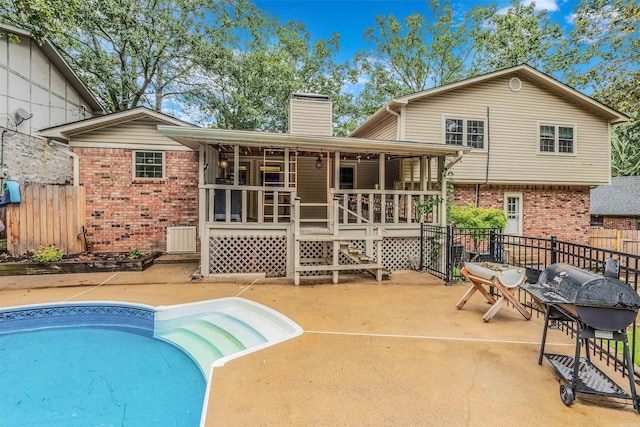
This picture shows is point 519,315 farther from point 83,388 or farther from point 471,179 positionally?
point 471,179

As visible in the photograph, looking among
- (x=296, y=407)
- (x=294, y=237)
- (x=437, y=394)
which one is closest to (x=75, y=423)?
(x=296, y=407)

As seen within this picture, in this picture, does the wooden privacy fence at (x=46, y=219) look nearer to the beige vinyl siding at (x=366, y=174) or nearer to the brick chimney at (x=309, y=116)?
the brick chimney at (x=309, y=116)

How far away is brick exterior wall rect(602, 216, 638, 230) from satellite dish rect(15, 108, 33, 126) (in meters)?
26.3

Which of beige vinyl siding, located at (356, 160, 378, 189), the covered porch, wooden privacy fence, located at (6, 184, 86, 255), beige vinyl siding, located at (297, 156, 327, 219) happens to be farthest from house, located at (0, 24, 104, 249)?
beige vinyl siding, located at (356, 160, 378, 189)

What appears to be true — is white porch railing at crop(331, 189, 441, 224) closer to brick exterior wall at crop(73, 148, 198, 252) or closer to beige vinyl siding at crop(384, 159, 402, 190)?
beige vinyl siding at crop(384, 159, 402, 190)

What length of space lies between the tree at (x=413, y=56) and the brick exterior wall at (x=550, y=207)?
11.9 m

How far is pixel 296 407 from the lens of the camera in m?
2.46

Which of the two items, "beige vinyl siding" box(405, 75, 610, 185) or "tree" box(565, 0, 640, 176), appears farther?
"beige vinyl siding" box(405, 75, 610, 185)

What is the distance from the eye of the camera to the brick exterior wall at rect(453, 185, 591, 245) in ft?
37.5

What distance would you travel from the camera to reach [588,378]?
8.70 feet

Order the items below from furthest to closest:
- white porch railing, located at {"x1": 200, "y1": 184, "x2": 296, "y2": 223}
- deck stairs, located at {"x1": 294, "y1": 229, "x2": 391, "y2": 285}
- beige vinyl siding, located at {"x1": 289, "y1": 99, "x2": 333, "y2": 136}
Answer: beige vinyl siding, located at {"x1": 289, "y1": 99, "x2": 333, "y2": 136}, white porch railing, located at {"x1": 200, "y1": 184, "x2": 296, "y2": 223}, deck stairs, located at {"x1": 294, "y1": 229, "x2": 391, "y2": 285}

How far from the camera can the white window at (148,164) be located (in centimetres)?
914

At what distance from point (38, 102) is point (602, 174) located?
20.7 meters

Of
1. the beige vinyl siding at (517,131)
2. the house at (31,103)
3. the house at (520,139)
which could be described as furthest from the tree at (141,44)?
the beige vinyl siding at (517,131)
